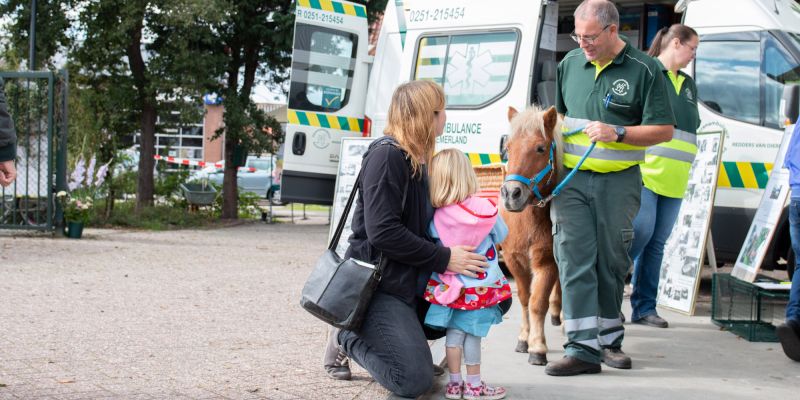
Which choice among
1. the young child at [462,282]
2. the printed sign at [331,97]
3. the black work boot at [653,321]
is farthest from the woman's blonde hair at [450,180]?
the printed sign at [331,97]

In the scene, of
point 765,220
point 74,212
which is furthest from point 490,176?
point 74,212

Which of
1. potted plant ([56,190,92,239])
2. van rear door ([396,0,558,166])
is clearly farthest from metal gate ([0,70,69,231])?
van rear door ([396,0,558,166])

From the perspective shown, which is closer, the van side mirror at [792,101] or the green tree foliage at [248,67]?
the van side mirror at [792,101]

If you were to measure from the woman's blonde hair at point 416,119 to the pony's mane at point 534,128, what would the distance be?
2.85 feet

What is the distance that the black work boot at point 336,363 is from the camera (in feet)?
16.3

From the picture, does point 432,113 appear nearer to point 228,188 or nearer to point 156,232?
point 156,232

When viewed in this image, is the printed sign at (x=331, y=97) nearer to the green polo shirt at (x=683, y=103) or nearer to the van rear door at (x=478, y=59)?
the van rear door at (x=478, y=59)

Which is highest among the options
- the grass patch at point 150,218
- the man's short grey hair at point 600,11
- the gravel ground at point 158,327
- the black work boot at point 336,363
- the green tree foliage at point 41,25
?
the green tree foliage at point 41,25

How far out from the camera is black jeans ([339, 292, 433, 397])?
13.8 ft

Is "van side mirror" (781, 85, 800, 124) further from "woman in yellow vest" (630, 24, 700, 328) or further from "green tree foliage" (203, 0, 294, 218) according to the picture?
"green tree foliage" (203, 0, 294, 218)

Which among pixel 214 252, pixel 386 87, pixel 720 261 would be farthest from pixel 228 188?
pixel 720 261

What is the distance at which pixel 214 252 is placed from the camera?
12.4 metres

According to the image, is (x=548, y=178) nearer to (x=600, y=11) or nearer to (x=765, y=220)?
(x=600, y=11)

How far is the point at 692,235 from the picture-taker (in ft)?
24.9
